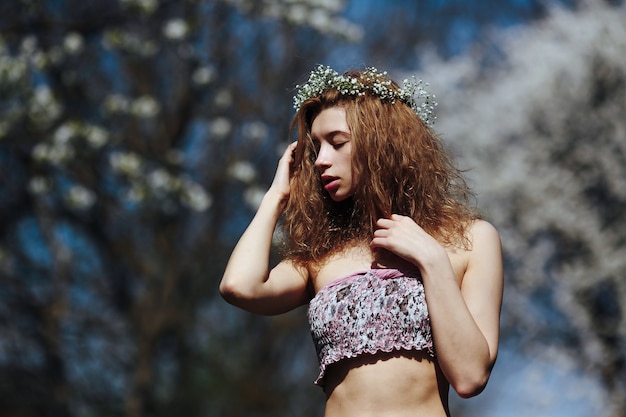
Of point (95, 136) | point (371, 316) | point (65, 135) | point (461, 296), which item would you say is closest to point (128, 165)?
point (95, 136)

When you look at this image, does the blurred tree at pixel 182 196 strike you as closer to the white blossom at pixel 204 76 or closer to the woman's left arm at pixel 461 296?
the white blossom at pixel 204 76

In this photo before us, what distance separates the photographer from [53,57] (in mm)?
7492

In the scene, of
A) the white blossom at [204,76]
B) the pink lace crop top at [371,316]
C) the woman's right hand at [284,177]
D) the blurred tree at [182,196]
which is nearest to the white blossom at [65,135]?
the blurred tree at [182,196]

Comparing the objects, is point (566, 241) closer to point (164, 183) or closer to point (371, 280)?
point (164, 183)

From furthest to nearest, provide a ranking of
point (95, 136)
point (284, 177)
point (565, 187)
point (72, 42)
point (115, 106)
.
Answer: point (565, 187) < point (115, 106) < point (72, 42) < point (95, 136) < point (284, 177)

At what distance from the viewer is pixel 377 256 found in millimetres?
2523

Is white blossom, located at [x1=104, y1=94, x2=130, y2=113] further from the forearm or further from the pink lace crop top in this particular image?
the pink lace crop top

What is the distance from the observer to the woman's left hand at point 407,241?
7.70ft

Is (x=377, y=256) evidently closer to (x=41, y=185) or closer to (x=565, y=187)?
(x=41, y=185)

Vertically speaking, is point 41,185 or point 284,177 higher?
point 41,185

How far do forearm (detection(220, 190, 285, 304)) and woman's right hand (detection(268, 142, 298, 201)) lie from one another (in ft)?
0.25

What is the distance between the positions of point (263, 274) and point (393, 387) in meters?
0.46

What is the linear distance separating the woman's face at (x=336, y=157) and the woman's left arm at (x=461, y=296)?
0.48 feet

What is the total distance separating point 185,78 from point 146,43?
169 inches
